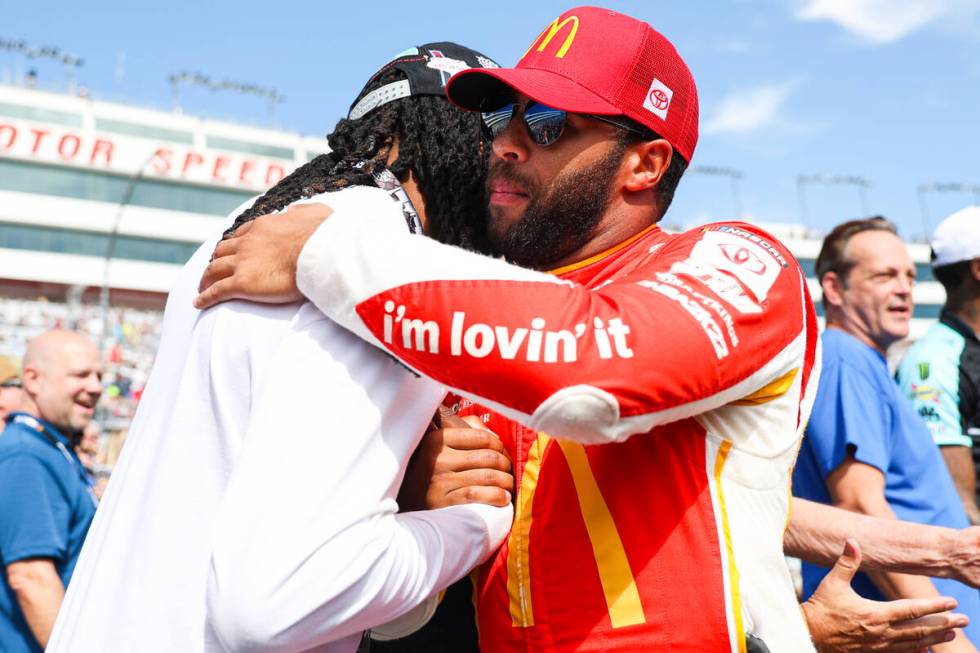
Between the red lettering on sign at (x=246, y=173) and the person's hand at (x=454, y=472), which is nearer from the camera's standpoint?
the person's hand at (x=454, y=472)

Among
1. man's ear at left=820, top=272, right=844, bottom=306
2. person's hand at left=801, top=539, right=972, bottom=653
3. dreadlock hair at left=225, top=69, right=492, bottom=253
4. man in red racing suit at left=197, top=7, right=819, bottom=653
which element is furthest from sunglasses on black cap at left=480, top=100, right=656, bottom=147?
man's ear at left=820, top=272, right=844, bottom=306

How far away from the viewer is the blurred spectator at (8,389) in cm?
620

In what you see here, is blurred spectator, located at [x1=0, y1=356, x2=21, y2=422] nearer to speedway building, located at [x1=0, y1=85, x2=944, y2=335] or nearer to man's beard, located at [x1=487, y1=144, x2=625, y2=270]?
man's beard, located at [x1=487, y1=144, x2=625, y2=270]

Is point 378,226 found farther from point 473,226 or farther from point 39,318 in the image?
point 39,318

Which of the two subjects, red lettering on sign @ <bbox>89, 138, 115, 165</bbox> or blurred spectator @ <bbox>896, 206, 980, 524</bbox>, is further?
red lettering on sign @ <bbox>89, 138, 115, 165</bbox>

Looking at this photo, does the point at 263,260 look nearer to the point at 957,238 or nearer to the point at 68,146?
the point at 957,238

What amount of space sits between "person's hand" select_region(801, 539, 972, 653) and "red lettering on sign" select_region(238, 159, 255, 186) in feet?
199

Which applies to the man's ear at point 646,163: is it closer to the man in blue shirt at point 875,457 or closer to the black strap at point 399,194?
the black strap at point 399,194

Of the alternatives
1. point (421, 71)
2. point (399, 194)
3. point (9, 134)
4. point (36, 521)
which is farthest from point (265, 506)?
point (9, 134)

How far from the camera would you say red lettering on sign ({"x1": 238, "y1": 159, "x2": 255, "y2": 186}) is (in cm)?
5956

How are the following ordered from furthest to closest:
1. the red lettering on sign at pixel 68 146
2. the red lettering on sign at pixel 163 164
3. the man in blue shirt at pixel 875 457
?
the red lettering on sign at pixel 163 164 < the red lettering on sign at pixel 68 146 < the man in blue shirt at pixel 875 457

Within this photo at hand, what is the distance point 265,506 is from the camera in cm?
129

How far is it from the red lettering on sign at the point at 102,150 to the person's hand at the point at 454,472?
5878cm

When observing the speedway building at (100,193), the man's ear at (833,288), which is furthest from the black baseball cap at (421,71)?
the speedway building at (100,193)
